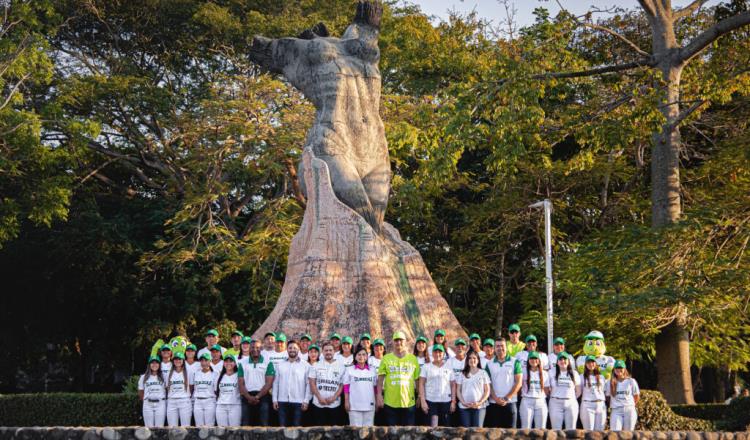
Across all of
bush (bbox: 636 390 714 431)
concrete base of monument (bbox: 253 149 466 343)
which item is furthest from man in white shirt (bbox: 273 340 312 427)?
bush (bbox: 636 390 714 431)

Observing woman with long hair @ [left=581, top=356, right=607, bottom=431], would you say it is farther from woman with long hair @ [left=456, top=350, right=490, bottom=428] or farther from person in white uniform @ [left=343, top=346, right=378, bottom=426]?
person in white uniform @ [left=343, top=346, right=378, bottom=426]

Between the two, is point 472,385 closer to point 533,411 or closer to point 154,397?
point 533,411

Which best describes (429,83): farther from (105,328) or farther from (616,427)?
(616,427)

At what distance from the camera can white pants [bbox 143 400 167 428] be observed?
36.2ft

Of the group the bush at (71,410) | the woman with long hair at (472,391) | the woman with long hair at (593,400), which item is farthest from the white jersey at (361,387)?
the bush at (71,410)

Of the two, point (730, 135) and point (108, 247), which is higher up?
point (730, 135)

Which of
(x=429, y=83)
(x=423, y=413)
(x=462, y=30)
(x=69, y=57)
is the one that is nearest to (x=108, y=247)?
(x=69, y=57)

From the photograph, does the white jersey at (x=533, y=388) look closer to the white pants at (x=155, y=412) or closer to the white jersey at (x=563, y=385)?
the white jersey at (x=563, y=385)

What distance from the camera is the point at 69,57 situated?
2755cm

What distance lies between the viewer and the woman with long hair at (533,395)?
10.9m

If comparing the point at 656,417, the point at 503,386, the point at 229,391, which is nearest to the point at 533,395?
the point at 503,386

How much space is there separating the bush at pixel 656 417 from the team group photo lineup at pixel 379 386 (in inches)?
63.0

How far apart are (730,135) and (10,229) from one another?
56.3ft

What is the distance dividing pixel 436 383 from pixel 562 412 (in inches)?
68.9
